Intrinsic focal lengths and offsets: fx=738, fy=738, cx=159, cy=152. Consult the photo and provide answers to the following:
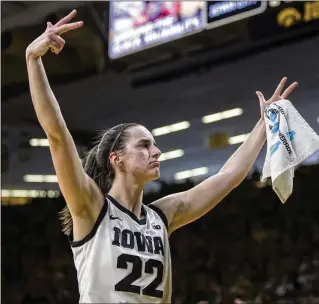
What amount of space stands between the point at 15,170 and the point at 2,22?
130 centimetres

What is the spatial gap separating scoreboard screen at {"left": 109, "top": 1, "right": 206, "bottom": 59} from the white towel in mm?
3028

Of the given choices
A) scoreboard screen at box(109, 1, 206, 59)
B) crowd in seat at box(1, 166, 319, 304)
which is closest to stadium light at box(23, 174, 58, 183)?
crowd in seat at box(1, 166, 319, 304)

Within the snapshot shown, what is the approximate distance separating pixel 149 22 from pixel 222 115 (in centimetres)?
92

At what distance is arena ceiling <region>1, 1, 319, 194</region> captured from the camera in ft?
17.7

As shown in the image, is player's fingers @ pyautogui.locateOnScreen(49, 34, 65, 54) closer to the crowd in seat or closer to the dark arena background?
the dark arena background

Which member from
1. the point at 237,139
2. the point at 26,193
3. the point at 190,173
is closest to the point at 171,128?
the point at 190,173

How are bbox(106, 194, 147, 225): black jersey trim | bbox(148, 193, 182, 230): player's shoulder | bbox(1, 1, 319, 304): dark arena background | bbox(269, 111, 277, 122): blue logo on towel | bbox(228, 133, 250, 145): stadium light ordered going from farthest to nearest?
bbox(228, 133, 250, 145): stadium light → bbox(1, 1, 319, 304): dark arena background → bbox(269, 111, 277, 122): blue logo on towel → bbox(148, 193, 182, 230): player's shoulder → bbox(106, 194, 147, 225): black jersey trim

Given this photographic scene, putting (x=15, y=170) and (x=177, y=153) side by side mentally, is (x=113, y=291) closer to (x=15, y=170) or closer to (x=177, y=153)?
(x=177, y=153)

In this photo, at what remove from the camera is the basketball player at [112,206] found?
1915 millimetres

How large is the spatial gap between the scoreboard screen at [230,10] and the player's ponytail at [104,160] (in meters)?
3.01

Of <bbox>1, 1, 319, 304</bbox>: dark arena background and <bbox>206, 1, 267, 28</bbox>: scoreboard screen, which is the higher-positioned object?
<bbox>206, 1, 267, 28</bbox>: scoreboard screen

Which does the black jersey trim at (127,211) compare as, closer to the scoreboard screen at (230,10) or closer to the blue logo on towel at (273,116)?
A: the blue logo on towel at (273,116)

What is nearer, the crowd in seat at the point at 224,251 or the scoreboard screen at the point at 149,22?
the scoreboard screen at the point at 149,22

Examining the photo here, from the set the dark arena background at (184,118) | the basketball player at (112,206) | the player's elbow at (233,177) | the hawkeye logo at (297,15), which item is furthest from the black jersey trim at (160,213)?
the hawkeye logo at (297,15)
